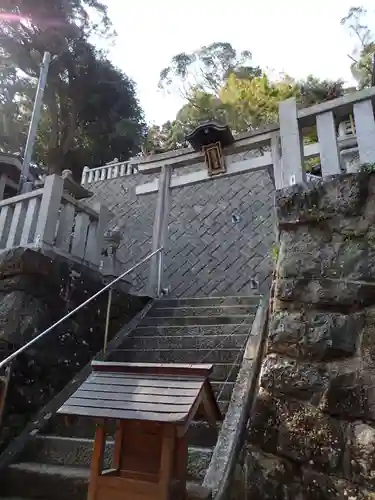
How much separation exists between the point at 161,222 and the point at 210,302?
210 cm

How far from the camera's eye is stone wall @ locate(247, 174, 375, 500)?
2.29m

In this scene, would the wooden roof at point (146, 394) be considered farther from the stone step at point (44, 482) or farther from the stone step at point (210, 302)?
the stone step at point (210, 302)

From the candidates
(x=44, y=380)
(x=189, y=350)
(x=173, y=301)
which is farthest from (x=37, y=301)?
(x=173, y=301)

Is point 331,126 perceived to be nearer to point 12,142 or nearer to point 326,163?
point 326,163

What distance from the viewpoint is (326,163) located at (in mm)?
4387

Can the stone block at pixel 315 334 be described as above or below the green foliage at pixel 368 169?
below

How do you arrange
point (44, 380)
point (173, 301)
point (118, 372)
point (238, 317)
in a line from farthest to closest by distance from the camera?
point (173, 301), point (238, 317), point (44, 380), point (118, 372)

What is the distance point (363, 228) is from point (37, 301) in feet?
11.3

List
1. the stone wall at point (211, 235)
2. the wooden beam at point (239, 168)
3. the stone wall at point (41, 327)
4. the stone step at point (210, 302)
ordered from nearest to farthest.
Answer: the stone wall at point (41, 327) < the stone step at point (210, 302) < the wooden beam at point (239, 168) < the stone wall at point (211, 235)

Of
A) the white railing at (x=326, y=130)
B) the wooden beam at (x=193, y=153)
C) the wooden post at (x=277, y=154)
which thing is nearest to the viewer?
the white railing at (x=326, y=130)

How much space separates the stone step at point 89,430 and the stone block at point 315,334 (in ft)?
3.35

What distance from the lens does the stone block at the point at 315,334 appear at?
2.56m

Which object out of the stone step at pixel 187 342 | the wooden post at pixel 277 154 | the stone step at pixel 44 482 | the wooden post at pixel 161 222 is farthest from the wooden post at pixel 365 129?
the wooden post at pixel 161 222

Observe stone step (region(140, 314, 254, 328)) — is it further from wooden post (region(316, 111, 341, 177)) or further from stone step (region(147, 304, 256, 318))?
wooden post (region(316, 111, 341, 177))
